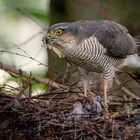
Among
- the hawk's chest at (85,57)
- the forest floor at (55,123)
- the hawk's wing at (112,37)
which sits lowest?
the forest floor at (55,123)

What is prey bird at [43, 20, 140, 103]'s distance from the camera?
20.2ft

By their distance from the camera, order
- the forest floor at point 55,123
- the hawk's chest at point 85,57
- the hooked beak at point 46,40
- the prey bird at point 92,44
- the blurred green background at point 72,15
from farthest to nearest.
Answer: the blurred green background at point 72,15 < the hawk's chest at point 85,57 < the prey bird at point 92,44 < the hooked beak at point 46,40 < the forest floor at point 55,123

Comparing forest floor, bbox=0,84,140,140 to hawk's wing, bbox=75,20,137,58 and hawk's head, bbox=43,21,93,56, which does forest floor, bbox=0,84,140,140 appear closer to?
hawk's head, bbox=43,21,93,56

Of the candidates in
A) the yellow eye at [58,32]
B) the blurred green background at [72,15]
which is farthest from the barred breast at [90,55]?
the blurred green background at [72,15]

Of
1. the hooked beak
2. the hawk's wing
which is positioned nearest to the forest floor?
the hooked beak

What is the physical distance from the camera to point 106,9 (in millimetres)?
7746

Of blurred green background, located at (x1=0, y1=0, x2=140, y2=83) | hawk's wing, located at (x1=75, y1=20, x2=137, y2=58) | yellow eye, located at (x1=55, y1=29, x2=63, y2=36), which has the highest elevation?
blurred green background, located at (x1=0, y1=0, x2=140, y2=83)

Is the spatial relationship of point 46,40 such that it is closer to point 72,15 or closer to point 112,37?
point 112,37

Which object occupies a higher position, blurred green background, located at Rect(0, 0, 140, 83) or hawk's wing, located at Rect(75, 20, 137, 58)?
blurred green background, located at Rect(0, 0, 140, 83)

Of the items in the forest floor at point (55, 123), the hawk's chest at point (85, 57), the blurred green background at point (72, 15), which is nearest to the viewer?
the forest floor at point (55, 123)

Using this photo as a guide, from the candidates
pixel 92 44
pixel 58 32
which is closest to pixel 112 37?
pixel 92 44

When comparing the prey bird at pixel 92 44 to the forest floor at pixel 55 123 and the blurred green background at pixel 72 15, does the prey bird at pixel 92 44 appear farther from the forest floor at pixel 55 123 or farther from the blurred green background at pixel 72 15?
the blurred green background at pixel 72 15

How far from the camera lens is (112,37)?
660 centimetres

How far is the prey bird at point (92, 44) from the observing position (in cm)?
616
